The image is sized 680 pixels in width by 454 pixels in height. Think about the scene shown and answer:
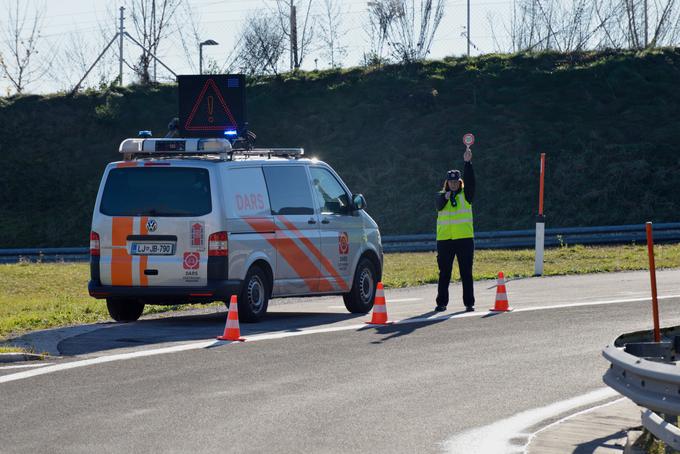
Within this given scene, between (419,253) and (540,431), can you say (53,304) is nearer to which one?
(540,431)

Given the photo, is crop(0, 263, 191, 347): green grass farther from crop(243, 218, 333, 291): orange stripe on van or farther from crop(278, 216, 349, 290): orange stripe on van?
crop(278, 216, 349, 290): orange stripe on van

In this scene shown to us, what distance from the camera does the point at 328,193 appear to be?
56.8 ft

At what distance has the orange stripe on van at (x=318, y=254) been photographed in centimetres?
1641

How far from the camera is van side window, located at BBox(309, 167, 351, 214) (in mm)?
17109

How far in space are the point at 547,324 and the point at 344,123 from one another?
33122 millimetres

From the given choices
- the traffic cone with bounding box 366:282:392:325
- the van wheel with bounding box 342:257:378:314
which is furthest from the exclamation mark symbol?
the traffic cone with bounding box 366:282:392:325

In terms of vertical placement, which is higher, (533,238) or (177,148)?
(177,148)

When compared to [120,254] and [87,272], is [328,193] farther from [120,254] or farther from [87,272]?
[87,272]

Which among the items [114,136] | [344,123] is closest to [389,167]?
[344,123]

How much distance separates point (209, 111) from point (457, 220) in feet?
17.2

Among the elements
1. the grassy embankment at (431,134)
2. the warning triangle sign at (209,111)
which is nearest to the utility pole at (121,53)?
the grassy embankment at (431,134)

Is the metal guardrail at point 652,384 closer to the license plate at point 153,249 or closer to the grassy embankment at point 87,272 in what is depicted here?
the grassy embankment at point 87,272

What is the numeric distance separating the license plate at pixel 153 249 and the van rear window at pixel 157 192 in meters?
0.36

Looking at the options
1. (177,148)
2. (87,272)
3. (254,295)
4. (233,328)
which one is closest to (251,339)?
(233,328)
